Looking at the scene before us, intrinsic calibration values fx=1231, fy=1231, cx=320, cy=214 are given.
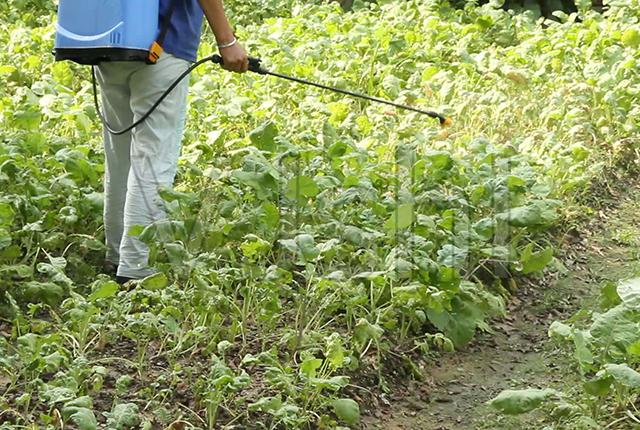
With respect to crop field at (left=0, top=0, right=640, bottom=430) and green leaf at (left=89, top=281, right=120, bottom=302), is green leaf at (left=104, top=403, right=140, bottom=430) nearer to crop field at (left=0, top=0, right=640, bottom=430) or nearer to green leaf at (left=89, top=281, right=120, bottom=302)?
crop field at (left=0, top=0, right=640, bottom=430)

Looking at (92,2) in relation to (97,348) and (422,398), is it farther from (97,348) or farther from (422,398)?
(422,398)

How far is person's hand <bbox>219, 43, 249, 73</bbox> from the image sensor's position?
4.43m

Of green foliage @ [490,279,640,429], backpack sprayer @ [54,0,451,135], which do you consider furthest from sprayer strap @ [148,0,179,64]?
green foliage @ [490,279,640,429]

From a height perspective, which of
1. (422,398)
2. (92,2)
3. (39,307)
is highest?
(92,2)

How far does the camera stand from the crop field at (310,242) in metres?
3.72

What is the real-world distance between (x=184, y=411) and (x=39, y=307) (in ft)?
2.53

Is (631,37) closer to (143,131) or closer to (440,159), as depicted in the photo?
(440,159)

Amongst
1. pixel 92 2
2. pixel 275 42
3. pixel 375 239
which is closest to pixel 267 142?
pixel 375 239

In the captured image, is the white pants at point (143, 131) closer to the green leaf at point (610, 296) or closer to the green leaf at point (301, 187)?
the green leaf at point (301, 187)

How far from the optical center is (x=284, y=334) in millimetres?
4164

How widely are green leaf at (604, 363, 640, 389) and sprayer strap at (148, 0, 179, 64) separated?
1.83 meters

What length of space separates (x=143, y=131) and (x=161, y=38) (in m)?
0.37

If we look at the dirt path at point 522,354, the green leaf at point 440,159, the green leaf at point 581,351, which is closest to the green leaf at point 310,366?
the dirt path at point 522,354

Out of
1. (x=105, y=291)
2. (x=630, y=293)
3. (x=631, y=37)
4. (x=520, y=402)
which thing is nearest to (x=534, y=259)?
(x=630, y=293)
